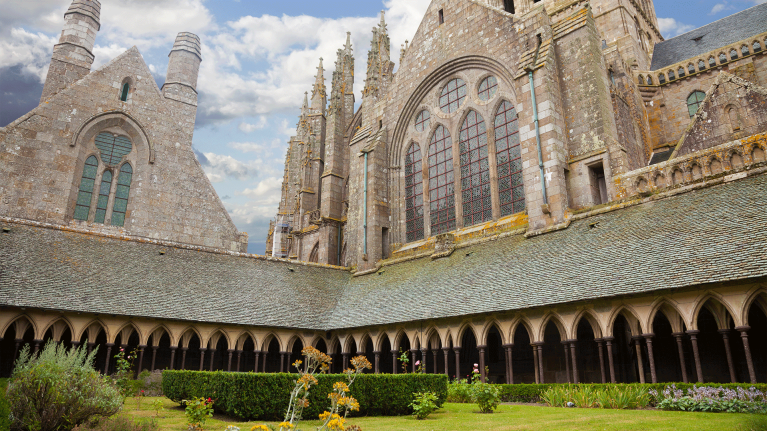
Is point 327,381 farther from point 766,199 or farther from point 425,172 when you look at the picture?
point 425,172

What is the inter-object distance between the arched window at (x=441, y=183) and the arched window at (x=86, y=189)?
1713 cm

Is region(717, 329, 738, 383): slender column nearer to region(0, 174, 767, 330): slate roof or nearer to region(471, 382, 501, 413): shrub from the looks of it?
region(0, 174, 767, 330): slate roof

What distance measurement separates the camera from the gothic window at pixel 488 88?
22938 millimetres

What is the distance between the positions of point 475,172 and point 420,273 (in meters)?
5.64

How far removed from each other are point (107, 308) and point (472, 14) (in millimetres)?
19674

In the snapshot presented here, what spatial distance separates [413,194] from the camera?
2567 centimetres

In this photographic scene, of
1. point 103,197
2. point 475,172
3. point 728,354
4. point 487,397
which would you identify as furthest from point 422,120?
point 728,354

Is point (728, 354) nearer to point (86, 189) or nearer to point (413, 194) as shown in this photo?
point (413, 194)

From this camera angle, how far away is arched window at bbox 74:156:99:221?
25038mm

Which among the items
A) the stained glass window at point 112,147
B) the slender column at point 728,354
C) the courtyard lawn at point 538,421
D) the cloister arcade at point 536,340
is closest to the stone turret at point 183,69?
the stained glass window at point 112,147

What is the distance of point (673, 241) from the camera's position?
502 inches

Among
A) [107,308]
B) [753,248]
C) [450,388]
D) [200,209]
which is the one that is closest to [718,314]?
[753,248]

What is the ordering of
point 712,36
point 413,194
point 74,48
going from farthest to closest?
point 74,48
point 712,36
point 413,194

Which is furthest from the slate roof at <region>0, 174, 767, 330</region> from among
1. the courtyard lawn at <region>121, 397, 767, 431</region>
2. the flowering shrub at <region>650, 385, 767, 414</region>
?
the courtyard lawn at <region>121, 397, 767, 431</region>
